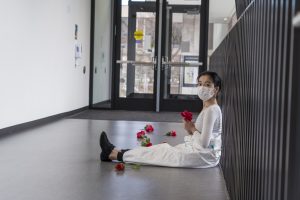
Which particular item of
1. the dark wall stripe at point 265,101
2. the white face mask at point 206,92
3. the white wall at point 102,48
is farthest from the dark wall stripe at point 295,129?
the white wall at point 102,48

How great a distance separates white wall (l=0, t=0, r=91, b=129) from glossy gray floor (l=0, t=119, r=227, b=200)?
29.1 inches

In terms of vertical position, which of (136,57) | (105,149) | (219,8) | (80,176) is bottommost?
(80,176)

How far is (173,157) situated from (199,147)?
10.8 inches

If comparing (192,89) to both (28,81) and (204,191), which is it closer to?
(28,81)

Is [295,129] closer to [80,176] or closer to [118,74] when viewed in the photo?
[80,176]

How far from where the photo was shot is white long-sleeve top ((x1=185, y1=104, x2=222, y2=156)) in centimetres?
321

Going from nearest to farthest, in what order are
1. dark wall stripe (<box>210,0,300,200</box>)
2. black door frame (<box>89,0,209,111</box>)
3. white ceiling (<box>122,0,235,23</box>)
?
dark wall stripe (<box>210,0,300,200</box>), black door frame (<box>89,0,209,111</box>), white ceiling (<box>122,0,235,23</box>)

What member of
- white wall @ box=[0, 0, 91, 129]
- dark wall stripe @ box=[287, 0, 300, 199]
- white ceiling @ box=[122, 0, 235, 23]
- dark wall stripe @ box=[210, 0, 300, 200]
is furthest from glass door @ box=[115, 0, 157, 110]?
dark wall stripe @ box=[287, 0, 300, 199]

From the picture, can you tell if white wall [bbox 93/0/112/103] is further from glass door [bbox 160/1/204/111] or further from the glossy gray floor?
the glossy gray floor

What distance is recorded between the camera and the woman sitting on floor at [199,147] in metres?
3.27

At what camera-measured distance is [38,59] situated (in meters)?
5.98

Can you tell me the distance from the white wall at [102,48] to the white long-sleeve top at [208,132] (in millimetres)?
5961

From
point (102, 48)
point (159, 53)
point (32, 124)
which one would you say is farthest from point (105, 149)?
point (102, 48)

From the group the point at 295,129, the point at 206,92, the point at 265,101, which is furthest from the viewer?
the point at 206,92
